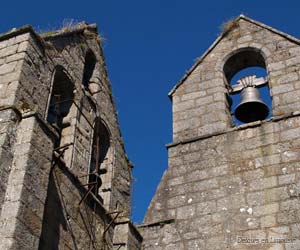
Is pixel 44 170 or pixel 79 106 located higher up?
pixel 79 106

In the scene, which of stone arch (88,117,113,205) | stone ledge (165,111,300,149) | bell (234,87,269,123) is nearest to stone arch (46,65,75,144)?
stone arch (88,117,113,205)

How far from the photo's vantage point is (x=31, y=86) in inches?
299

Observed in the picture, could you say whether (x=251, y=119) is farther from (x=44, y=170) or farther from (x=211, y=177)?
(x=44, y=170)

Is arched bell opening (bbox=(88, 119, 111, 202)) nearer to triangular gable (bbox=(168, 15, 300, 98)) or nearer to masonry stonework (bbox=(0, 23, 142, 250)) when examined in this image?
masonry stonework (bbox=(0, 23, 142, 250))

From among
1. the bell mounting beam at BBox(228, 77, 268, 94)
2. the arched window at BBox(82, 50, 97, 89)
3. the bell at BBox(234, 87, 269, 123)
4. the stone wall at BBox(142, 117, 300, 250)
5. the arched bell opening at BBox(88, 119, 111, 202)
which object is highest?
the arched window at BBox(82, 50, 97, 89)

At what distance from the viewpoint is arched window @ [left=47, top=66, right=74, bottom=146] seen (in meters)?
8.68

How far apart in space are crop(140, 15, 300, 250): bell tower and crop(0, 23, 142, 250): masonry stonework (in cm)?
77

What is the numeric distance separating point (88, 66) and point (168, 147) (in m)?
2.09

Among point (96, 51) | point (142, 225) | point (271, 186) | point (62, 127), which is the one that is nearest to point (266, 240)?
point (271, 186)

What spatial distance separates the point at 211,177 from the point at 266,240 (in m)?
1.27

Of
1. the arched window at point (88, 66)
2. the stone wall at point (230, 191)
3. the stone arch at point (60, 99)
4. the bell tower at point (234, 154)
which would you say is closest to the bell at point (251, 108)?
the bell tower at point (234, 154)

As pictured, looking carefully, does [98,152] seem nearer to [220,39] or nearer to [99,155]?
[99,155]

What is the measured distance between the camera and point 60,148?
7305 mm

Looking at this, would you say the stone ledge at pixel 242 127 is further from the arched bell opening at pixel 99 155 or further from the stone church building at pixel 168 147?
the arched bell opening at pixel 99 155
